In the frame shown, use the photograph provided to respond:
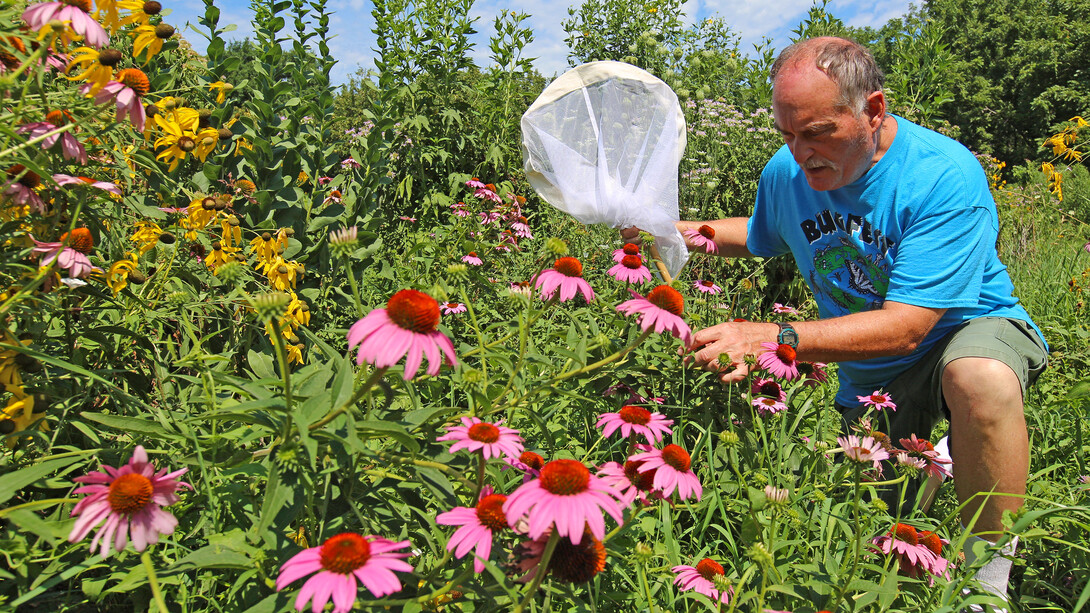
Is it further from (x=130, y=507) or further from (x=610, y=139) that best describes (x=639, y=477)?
(x=610, y=139)

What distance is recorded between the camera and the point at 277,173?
87.9 inches

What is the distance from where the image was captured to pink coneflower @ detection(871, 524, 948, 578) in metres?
1.26

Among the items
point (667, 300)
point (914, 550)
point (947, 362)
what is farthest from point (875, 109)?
point (914, 550)

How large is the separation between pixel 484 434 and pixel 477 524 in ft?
0.42

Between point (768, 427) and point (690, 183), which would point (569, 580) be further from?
point (690, 183)

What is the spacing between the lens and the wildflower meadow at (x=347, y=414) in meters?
0.89

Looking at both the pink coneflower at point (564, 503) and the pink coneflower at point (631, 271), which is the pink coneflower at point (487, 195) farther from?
the pink coneflower at point (564, 503)

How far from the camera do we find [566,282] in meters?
1.37

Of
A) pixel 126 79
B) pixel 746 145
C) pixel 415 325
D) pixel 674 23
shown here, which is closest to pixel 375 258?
pixel 126 79

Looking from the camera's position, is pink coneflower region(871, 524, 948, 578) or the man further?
the man

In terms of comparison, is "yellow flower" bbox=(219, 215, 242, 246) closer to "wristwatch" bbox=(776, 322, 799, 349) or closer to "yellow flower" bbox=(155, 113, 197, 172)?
"yellow flower" bbox=(155, 113, 197, 172)

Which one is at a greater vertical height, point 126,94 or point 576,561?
point 126,94

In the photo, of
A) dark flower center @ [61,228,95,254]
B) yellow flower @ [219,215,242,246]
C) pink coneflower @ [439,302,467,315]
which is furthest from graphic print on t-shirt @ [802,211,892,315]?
dark flower center @ [61,228,95,254]

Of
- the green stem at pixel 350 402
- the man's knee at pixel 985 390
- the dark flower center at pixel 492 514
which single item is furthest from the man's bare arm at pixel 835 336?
the green stem at pixel 350 402
